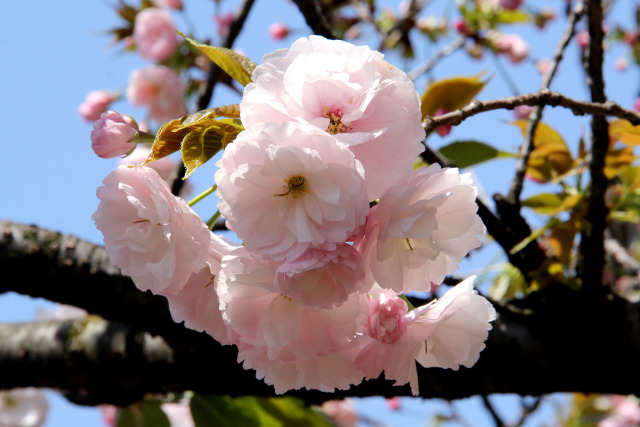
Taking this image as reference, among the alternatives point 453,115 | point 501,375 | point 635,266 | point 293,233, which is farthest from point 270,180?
point 635,266

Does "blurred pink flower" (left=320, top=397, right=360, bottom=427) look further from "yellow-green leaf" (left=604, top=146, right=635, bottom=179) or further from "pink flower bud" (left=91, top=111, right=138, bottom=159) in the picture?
"pink flower bud" (left=91, top=111, right=138, bottom=159)

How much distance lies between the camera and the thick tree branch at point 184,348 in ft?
3.72

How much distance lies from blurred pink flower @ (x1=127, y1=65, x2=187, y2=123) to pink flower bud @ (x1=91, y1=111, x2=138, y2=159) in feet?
5.74

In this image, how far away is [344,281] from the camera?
56 centimetres

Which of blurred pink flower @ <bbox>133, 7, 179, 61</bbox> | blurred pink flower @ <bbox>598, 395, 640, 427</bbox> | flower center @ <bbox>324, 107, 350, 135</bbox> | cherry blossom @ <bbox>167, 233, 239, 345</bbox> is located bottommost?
blurred pink flower @ <bbox>598, 395, 640, 427</bbox>

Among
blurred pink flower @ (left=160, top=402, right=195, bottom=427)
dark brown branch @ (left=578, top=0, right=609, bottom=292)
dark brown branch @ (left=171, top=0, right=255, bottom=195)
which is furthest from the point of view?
blurred pink flower @ (left=160, top=402, right=195, bottom=427)

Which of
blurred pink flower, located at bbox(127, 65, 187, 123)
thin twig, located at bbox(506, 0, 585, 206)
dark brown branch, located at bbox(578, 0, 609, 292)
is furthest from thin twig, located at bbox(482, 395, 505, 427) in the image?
blurred pink flower, located at bbox(127, 65, 187, 123)

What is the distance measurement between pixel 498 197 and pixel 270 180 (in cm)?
63

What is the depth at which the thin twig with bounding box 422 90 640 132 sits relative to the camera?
0.72 m

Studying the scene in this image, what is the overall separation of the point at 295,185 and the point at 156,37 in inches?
82.8

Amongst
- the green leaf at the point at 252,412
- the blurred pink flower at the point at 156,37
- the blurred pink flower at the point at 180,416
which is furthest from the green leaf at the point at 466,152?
the blurred pink flower at the point at 180,416

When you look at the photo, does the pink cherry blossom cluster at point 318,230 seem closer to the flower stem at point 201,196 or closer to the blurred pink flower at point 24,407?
the flower stem at point 201,196

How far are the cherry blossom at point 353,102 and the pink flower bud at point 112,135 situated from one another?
6.8 inches

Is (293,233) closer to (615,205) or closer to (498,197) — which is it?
(498,197)
